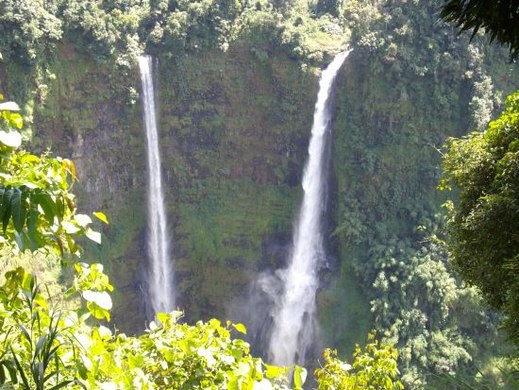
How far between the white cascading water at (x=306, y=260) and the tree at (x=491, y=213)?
17.9 m

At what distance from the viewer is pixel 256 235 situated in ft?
82.5

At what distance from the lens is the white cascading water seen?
24.0 m

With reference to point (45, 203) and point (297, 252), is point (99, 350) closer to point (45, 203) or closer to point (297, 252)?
point (45, 203)

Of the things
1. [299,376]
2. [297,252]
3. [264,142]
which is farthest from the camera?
[264,142]

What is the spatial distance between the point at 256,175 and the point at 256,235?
9.34ft

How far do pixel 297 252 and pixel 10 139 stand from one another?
916 inches

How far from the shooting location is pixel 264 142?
25422 mm

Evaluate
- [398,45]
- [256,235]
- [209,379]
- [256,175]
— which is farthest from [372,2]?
[209,379]

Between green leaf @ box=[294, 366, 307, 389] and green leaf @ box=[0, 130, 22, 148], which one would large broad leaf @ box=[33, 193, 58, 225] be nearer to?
green leaf @ box=[0, 130, 22, 148]

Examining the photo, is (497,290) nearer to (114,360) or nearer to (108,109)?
(114,360)

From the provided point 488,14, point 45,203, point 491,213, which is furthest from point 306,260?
point 45,203

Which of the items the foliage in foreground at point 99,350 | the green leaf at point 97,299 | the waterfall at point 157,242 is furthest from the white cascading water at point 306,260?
the green leaf at point 97,299

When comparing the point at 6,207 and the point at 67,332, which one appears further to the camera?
the point at 67,332

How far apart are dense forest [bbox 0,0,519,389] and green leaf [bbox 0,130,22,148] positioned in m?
16.6
